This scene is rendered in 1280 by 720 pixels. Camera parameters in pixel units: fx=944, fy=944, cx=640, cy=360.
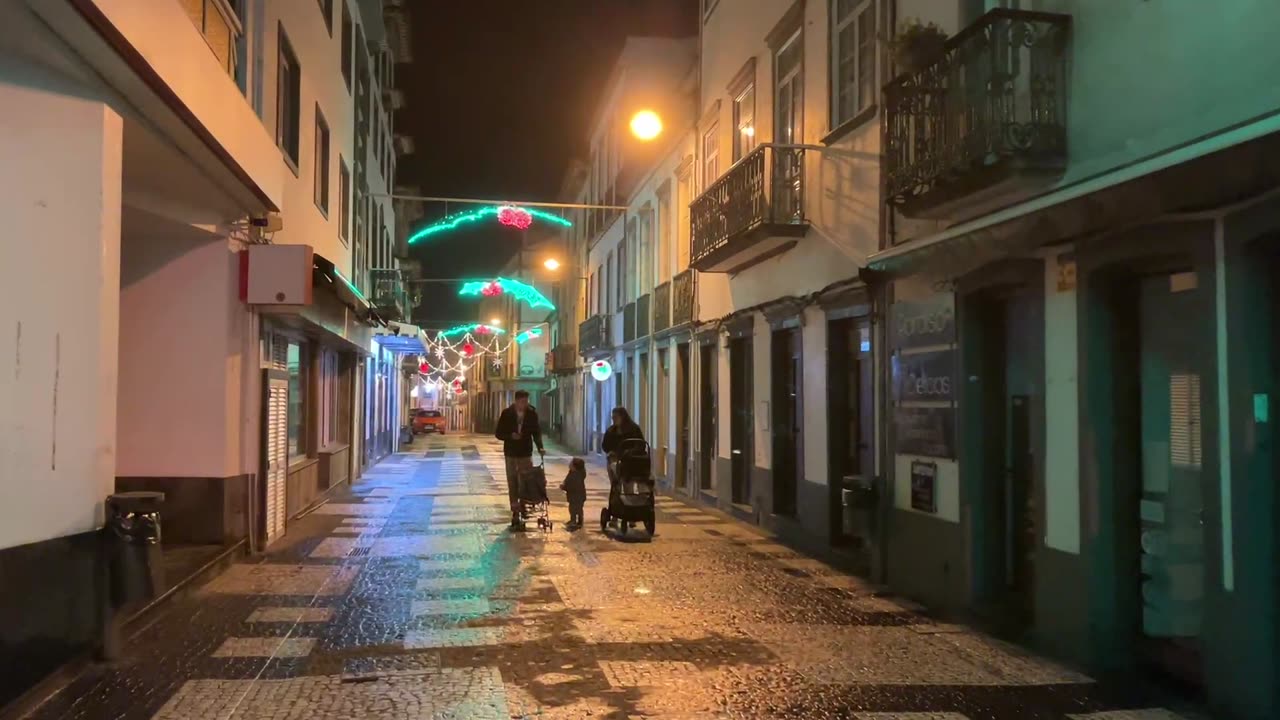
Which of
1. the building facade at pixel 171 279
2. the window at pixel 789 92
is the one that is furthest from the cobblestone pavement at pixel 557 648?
the window at pixel 789 92

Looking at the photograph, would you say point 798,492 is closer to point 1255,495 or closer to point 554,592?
point 554,592

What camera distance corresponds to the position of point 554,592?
8.69 metres

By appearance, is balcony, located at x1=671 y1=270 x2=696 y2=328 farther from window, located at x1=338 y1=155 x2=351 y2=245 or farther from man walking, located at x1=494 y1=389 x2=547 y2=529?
window, located at x1=338 y1=155 x2=351 y2=245

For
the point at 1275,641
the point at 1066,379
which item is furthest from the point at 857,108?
the point at 1275,641

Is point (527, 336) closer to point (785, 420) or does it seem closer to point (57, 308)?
point (785, 420)

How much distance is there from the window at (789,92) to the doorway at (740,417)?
11.2ft

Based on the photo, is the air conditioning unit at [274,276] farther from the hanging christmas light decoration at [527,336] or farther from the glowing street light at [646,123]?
the hanging christmas light decoration at [527,336]

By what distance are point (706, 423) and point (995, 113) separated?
34.3ft

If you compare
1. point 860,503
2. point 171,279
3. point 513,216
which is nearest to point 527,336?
point 513,216

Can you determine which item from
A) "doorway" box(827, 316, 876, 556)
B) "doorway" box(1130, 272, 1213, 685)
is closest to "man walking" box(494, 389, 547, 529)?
"doorway" box(827, 316, 876, 556)

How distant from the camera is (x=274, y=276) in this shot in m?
9.88

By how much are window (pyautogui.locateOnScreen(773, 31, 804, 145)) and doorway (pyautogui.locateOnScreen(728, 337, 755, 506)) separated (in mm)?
3403

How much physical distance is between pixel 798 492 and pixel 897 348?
10.5ft

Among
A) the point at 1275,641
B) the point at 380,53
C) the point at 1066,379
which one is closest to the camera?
the point at 1275,641
